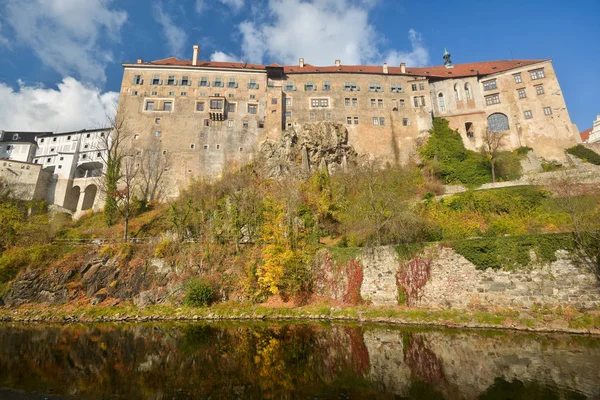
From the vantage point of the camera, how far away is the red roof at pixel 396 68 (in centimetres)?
4082

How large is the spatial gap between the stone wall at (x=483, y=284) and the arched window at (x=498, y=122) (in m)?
29.3

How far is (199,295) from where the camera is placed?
19.3 meters

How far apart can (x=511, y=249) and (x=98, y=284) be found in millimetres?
26286

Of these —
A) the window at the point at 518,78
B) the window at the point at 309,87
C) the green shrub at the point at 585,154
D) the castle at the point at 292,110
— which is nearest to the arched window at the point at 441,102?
the castle at the point at 292,110

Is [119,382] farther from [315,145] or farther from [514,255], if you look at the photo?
[315,145]

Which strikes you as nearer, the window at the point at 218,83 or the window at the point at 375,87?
the window at the point at 218,83

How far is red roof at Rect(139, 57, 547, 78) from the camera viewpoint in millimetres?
40822

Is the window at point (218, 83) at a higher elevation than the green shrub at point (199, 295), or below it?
A: higher

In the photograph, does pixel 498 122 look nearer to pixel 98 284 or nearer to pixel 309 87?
pixel 309 87

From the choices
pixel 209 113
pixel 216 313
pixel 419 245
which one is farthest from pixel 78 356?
pixel 209 113

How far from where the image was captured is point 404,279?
17.2 meters

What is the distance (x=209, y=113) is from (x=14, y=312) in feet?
91.2

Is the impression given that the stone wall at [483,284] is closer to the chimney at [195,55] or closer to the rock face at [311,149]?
Answer: the rock face at [311,149]

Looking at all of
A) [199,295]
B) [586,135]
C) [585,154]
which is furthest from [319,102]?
[586,135]
